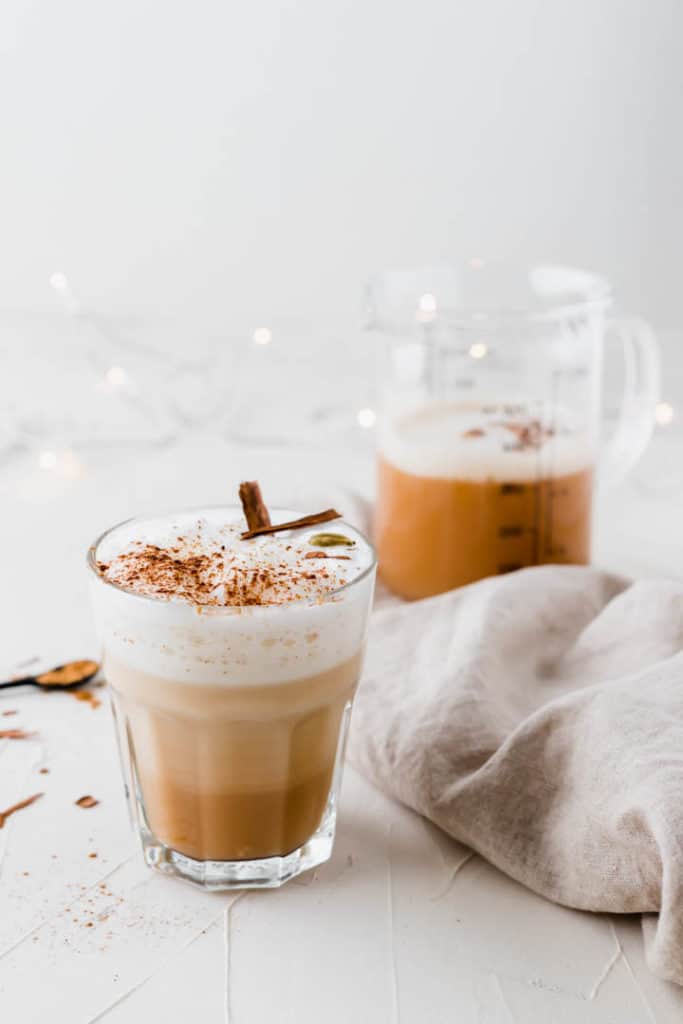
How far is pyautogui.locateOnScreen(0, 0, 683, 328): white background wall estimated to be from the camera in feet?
7.95

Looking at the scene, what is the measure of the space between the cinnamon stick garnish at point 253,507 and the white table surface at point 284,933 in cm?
32

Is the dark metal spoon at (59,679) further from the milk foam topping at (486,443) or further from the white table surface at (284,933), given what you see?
the milk foam topping at (486,443)

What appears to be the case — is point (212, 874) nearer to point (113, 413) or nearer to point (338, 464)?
point (338, 464)

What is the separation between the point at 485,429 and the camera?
1619mm

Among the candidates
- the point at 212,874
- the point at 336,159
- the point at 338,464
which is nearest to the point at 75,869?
the point at 212,874

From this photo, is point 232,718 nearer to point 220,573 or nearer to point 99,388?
point 220,573

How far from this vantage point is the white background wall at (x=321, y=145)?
95.3 inches

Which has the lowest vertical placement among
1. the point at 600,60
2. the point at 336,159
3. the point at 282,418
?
the point at 282,418

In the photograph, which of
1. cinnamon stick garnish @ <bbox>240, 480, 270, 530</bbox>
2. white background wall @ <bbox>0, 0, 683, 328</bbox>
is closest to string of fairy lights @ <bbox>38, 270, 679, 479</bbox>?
white background wall @ <bbox>0, 0, 683, 328</bbox>

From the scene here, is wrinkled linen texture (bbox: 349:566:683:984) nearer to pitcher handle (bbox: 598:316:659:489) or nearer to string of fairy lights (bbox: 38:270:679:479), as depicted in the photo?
pitcher handle (bbox: 598:316:659:489)

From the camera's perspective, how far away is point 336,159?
8.41 ft

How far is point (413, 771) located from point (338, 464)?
4.09 feet

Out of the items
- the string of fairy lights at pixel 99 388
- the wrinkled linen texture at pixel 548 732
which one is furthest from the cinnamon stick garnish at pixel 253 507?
the string of fairy lights at pixel 99 388

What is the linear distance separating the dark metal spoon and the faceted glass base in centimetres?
34
